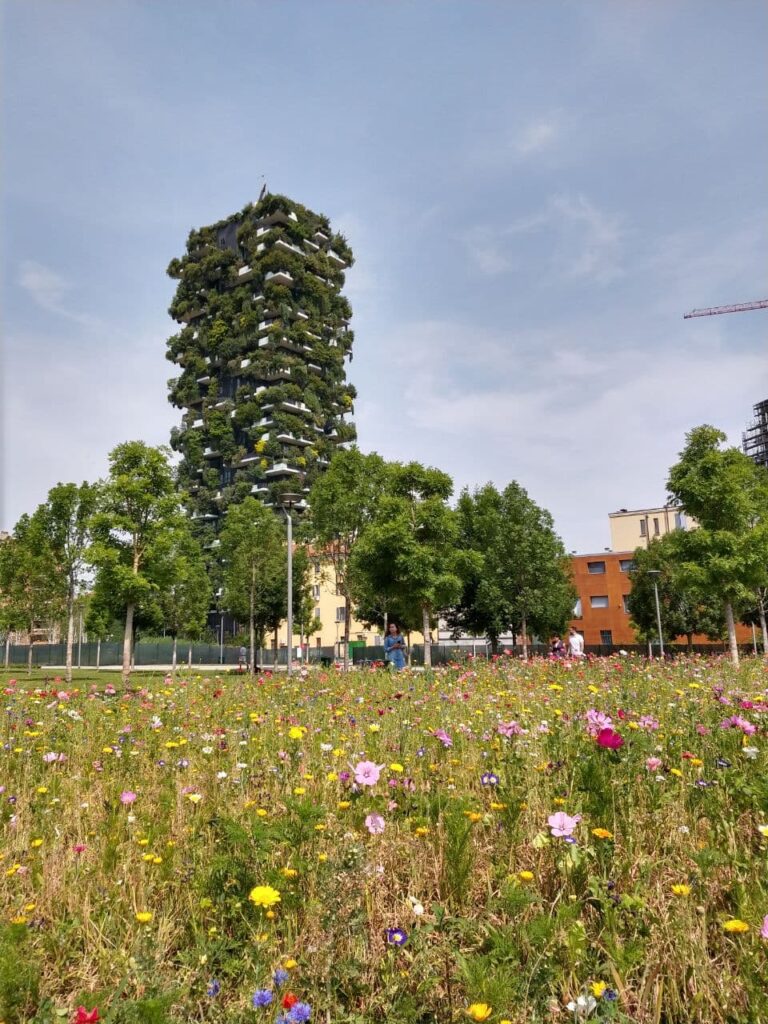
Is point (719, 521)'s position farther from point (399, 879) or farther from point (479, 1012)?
point (479, 1012)

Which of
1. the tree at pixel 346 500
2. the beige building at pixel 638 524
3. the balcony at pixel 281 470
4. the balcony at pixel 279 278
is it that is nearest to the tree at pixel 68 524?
the tree at pixel 346 500

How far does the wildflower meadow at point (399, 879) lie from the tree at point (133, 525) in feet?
67.8

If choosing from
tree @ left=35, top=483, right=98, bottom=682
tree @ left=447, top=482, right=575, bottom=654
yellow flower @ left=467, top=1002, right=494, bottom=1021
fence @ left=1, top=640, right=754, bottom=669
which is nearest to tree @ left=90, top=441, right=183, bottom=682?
tree @ left=35, top=483, right=98, bottom=682

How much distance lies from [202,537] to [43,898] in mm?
87902

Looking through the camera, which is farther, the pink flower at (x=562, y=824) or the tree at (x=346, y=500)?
the tree at (x=346, y=500)

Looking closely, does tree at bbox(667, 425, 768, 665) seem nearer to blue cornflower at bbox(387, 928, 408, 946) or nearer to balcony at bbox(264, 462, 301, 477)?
blue cornflower at bbox(387, 928, 408, 946)

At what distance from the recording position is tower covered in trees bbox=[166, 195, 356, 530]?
296ft

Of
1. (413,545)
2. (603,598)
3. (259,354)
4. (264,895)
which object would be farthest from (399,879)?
(259,354)

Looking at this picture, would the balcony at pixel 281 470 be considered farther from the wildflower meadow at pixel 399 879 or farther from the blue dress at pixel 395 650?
the wildflower meadow at pixel 399 879

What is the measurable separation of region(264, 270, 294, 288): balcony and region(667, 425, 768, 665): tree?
271ft

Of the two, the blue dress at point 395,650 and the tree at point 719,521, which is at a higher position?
the tree at point 719,521

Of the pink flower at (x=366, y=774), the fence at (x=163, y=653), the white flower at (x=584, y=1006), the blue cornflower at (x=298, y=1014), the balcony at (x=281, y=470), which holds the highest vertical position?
the balcony at (x=281, y=470)

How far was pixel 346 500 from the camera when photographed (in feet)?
116

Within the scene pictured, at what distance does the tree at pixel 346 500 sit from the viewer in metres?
35.6
